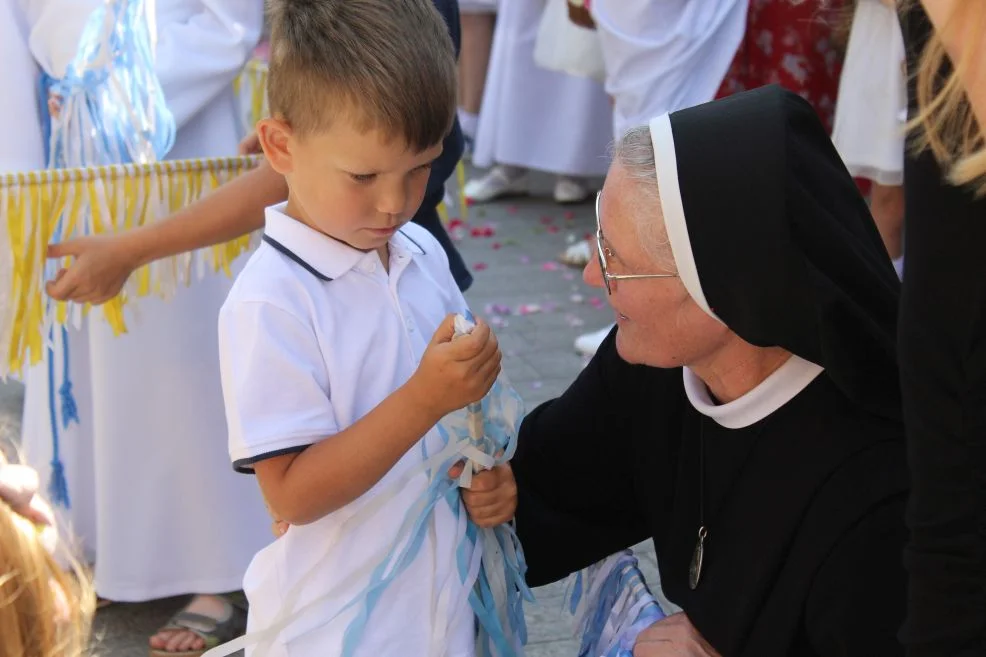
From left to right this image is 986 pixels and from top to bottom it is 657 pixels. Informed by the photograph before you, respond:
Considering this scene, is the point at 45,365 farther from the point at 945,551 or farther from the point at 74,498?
the point at 945,551

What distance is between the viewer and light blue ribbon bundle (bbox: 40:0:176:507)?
2.76 metres

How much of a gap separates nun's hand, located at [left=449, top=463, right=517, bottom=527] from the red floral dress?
295cm

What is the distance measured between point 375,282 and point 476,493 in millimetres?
392

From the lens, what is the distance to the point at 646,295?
1926 mm

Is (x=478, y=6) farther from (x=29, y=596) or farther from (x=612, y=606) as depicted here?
(x=29, y=596)

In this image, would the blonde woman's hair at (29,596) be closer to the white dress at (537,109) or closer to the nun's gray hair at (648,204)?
the nun's gray hair at (648,204)

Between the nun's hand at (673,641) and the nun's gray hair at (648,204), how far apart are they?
0.60m

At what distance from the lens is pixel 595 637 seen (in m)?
2.26

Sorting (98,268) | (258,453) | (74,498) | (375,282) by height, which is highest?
(375,282)

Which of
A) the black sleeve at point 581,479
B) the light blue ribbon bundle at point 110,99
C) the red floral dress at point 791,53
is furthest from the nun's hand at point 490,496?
the red floral dress at point 791,53

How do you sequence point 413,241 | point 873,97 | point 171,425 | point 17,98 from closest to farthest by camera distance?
point 413,241
point 17,98
point 171,425
point 873,97

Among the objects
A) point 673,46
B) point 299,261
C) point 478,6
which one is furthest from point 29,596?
point 478,6

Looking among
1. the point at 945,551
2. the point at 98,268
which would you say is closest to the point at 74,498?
the point at 98,268

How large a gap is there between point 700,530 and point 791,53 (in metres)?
2.97
